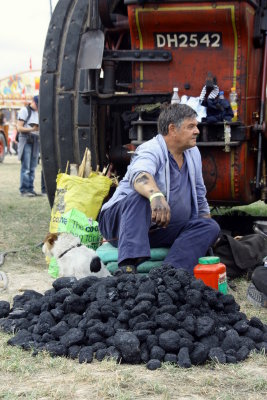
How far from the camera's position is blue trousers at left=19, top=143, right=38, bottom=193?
36.3ft

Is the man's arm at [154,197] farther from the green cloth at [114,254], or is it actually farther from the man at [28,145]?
the man at [28,145]

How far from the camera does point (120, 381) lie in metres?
2.81

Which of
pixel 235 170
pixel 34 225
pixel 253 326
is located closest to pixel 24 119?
pixel 34 225

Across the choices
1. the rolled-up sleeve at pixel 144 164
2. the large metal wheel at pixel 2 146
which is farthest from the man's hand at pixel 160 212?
the large metal wheel at pixel 2 146

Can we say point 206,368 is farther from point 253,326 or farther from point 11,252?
point 11,252

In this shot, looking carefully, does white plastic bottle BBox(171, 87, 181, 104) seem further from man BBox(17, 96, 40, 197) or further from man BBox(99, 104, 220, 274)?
man BBox(17, 96, 40, 197)

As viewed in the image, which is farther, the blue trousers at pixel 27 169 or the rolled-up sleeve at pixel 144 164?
the blue trousers at pixel 27 169

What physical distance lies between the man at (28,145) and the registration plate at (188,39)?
6080 mm

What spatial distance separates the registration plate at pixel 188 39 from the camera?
480 centimetres

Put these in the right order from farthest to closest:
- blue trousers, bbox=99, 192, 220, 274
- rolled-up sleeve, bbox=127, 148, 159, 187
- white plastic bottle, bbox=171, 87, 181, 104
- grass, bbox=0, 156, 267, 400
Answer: white plastic bottle, bbox=171, 87, 181, 104, rolled-up sleeve, bbox=127, 148, 159, 187, blue trousers, bbox=99, 192, 220, 274, grass, bbox=0, 156, 267, 400

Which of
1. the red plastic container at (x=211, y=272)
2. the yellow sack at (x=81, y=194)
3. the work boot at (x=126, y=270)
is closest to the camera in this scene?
the red plastic container at (x=211, y=272)

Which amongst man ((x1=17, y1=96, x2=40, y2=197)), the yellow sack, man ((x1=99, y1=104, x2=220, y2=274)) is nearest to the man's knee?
man ((x1=99, y1=104, x2=220, y2=274))

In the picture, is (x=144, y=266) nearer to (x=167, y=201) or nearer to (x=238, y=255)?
(x=167, y=201)

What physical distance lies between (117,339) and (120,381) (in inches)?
12.3
